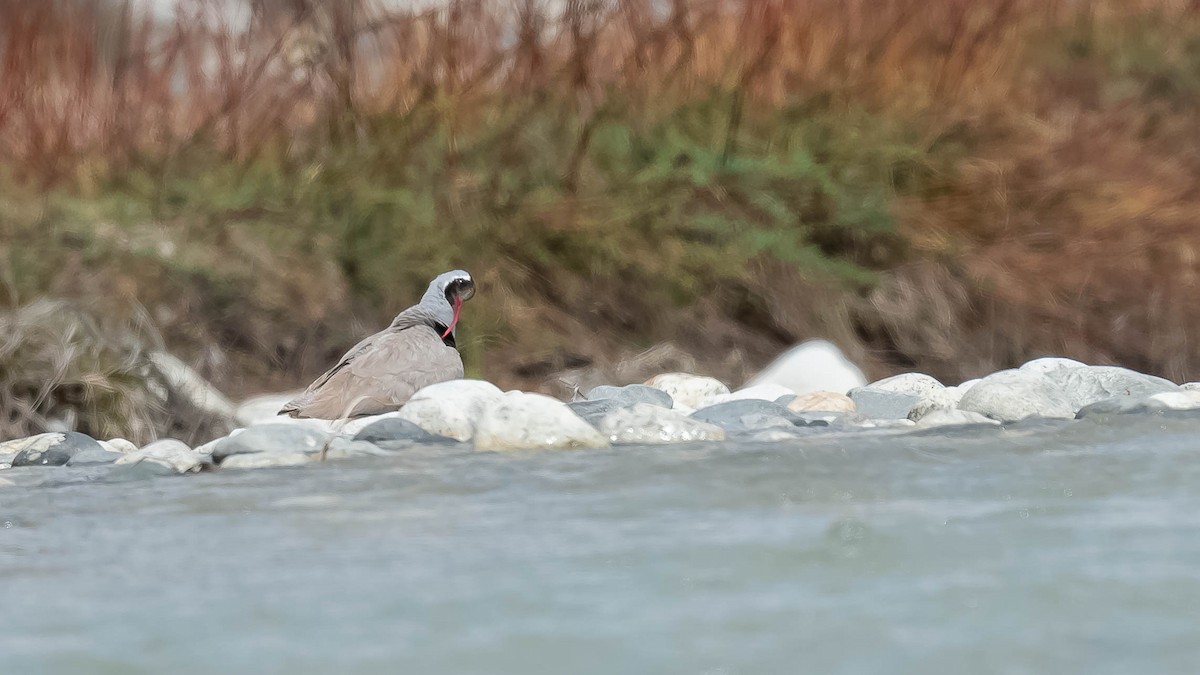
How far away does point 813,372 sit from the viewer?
201 inches

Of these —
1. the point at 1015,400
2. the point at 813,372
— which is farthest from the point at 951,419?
the point at 813,372

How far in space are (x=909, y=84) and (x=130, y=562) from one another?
441cm

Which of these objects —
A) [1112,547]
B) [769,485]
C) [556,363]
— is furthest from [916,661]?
[556,363]

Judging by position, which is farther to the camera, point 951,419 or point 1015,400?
point 1015,400

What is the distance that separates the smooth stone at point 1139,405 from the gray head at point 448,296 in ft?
6.53

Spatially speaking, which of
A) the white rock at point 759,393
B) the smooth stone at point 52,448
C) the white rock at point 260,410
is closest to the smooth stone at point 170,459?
the smooth stone at point 52,448

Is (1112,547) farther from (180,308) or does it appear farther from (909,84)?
(909,84)

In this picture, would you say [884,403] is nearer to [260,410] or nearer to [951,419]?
[951,419]

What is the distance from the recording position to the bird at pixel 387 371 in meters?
4.54

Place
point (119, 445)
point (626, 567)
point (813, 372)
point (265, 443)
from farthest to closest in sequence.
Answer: point (813, 372), point (119, 445), point (265, 443), point (626, 567)

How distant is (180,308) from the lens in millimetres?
5109

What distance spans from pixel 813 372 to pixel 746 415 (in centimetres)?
92

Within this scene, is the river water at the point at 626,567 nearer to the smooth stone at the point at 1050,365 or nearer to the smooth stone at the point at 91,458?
the smooth stone at the point at 91,458

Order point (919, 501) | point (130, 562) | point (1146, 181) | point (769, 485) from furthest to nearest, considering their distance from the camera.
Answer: point (1146, 181) < point (769, 485) < point (919, 501) < point (130, 562)
